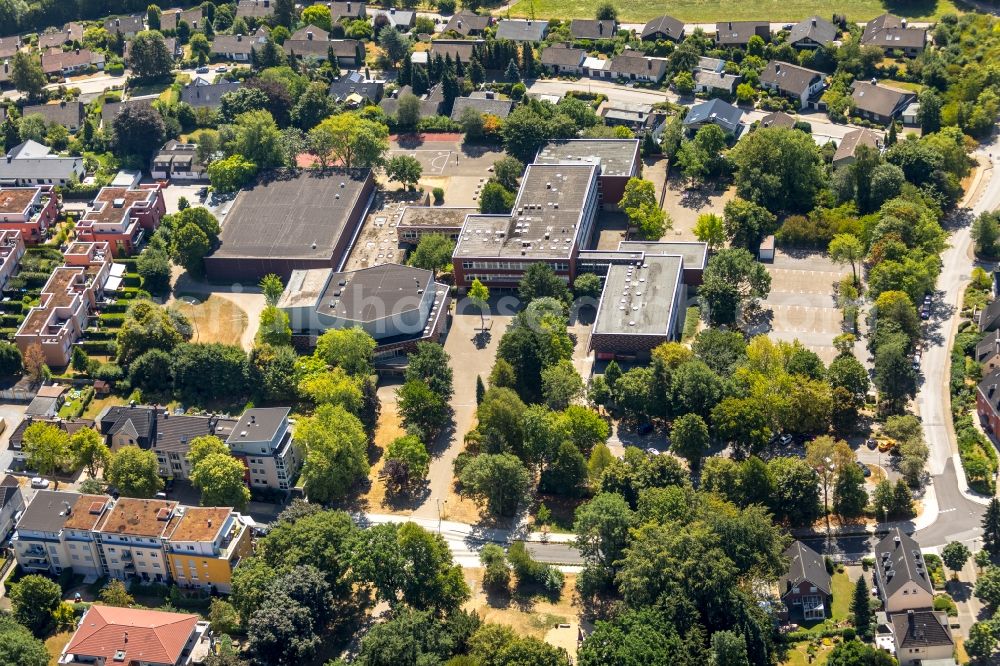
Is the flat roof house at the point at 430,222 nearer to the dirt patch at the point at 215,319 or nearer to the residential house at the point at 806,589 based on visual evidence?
the dirt patch at the point at 215,319

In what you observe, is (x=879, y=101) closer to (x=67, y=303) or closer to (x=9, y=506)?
(x=67, y=303)

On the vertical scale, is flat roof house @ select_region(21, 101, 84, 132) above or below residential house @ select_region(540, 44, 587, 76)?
below

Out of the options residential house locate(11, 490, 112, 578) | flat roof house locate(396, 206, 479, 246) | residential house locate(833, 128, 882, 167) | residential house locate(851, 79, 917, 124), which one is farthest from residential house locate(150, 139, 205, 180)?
residential house locate(851, 79, 917, 124)

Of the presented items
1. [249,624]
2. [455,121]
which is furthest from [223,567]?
[455,121]

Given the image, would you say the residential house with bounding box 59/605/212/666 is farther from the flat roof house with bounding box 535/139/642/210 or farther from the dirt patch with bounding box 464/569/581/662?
the flat roof house with bounding box 535/139/642/210

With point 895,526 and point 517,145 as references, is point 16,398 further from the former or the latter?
point 895,526
